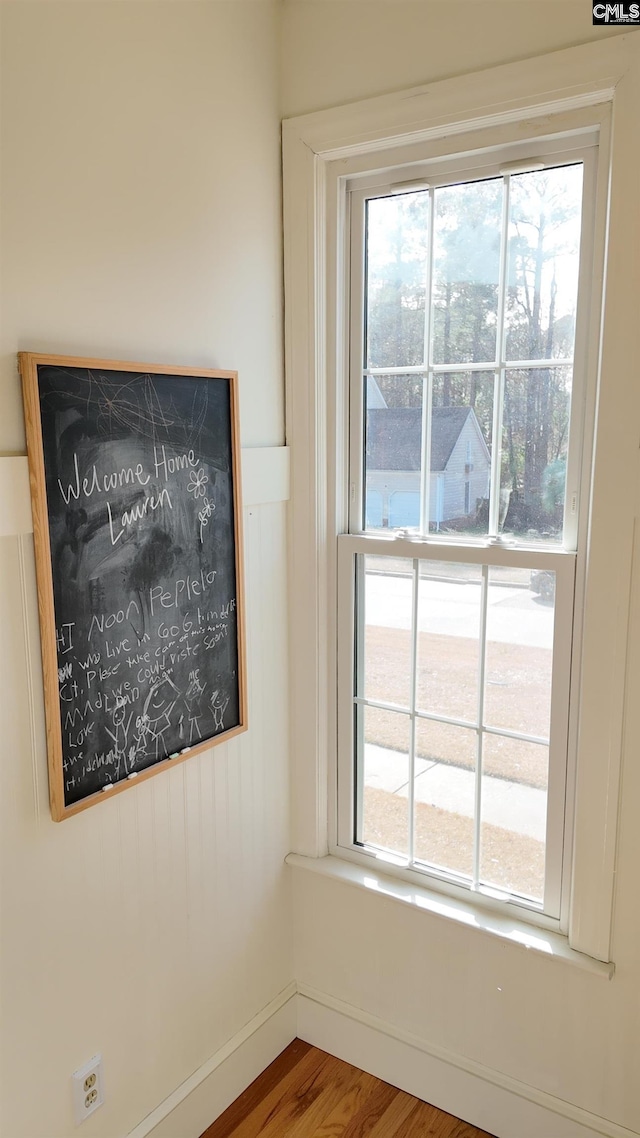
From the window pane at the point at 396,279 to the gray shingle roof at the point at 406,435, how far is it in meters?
0.12

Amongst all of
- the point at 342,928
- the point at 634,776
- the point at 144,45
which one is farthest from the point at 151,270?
the point at 342,928

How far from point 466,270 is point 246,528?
2.47 feet

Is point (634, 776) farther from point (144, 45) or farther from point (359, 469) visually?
point (144, 45)

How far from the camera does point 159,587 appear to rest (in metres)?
1.53

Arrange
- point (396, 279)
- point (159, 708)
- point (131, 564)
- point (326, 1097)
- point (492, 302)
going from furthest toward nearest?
point (326, 1097) → point (396, 279) → point (492, 302) → point (159, 708) → point (131, 564)

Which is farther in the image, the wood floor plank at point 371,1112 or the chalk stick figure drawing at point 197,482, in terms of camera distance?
the wood floor plank at point 371,1112

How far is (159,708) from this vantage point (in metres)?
1.56

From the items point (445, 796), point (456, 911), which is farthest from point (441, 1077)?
point (445, 796)

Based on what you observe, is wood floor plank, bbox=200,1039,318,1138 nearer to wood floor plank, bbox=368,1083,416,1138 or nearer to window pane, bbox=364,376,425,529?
wood floor plank, bbox=368,1083,416,1138

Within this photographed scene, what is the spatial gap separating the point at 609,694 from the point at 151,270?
4.02 ft

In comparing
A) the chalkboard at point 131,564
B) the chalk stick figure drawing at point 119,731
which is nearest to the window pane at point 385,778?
the chalkboard at point 131,564

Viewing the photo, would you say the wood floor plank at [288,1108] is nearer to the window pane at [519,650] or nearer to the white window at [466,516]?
the white window at [466,516]

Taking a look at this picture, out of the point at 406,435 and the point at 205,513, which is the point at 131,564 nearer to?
the point at 205,513

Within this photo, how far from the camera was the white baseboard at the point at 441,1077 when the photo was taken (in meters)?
1.71
